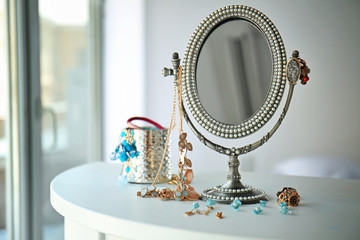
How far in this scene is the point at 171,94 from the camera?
Answer: 2205 mm

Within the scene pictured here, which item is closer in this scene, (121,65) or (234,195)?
(234,195)

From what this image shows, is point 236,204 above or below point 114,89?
below

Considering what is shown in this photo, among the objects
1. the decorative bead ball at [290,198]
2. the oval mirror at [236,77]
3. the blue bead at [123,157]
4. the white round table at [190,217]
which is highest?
the oval mirror at [236,77]

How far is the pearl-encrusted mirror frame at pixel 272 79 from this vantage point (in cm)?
83

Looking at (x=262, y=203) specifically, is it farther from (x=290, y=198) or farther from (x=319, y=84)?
(x=319, y=84)

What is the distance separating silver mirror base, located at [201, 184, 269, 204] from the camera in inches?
32.5

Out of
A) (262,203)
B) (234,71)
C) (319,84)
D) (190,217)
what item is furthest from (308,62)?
(190,217)

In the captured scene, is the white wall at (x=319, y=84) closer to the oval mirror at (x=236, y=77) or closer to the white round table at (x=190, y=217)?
the white round table at (x=190, y=217)

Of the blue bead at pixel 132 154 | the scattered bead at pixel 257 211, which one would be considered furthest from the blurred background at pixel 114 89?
the scattered bead at pixel 257 211

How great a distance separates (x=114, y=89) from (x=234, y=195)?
5.55 ft

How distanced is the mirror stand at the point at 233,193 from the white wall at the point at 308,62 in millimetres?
1025

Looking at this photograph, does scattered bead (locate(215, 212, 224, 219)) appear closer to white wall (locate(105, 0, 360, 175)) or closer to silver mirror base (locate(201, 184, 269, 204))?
silver mirror base (locate(201, 184, 269, 204))

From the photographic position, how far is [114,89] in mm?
2438

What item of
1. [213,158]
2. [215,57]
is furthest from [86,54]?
[215,57]
